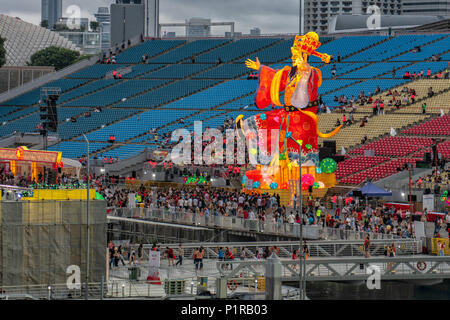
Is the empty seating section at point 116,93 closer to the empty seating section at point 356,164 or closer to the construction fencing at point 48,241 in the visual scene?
the empty seating section at point 356,164

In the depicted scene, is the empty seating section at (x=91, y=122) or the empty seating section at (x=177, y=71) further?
the empty seating section at (x=177, y=71)

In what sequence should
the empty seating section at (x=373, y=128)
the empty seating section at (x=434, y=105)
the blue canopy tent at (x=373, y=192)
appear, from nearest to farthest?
the blue canopy tent at (x=373, y=192), the empty seating section at (x=373, y=128), the empty seating section at (x=434, y=105)

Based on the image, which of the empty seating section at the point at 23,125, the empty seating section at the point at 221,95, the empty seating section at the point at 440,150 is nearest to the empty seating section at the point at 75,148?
the empty seating section at the point at 221,95

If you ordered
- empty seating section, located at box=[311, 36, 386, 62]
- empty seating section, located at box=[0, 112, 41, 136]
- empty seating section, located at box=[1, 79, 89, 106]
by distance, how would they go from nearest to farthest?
empty seating section, located at box=[0, 112, 41, 136]
empty seating section, located at box=[311, 36, 386, 62]
empty seating section, located at box=[1, 79, 89, 106]

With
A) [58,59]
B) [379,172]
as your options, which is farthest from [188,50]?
[58,59]

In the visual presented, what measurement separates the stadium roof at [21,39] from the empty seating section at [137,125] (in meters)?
81.9

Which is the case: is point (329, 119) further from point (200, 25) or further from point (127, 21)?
point (127, 21)

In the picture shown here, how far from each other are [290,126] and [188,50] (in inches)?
1649

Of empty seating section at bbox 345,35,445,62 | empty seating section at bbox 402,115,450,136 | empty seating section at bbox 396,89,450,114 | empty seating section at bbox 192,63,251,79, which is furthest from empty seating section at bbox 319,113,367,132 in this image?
empty seating section at bbox 192,63,251,79

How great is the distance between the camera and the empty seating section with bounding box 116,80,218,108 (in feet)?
259

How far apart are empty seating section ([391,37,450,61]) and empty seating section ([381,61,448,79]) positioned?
1.66 m

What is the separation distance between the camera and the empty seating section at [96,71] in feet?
293

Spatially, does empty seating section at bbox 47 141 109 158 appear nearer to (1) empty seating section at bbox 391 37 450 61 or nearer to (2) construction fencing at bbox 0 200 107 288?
(1) empty seating section at bbox 391 37 450 61
